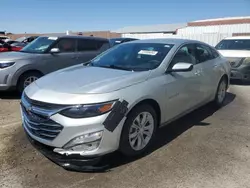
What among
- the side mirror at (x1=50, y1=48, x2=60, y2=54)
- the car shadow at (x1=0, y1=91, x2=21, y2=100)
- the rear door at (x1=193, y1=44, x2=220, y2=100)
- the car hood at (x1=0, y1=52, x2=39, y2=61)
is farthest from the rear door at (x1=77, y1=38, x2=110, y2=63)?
the rear door at (x1=193, y1=44, x2=220, y2=100)

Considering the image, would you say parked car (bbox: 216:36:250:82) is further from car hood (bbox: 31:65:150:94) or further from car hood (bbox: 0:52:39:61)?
car hood (bbox: 0:52:39:61)

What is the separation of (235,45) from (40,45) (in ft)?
23.5

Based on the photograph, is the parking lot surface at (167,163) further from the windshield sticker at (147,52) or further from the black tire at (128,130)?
the windshield sticker at (147,52)

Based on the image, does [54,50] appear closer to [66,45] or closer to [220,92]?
[66,45]

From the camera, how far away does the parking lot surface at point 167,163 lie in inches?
123

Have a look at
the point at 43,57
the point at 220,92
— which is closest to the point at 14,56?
the point at 43,57

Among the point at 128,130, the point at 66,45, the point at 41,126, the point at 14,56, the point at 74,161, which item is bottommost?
the point at 74,161

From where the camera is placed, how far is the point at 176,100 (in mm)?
4215

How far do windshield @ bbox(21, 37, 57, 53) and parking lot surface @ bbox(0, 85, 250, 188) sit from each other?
3084 mm

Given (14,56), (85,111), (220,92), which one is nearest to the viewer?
(85,111)

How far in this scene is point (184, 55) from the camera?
4.69 meters

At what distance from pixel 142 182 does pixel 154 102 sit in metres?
1.12

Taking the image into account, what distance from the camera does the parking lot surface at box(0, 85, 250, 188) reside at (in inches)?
123

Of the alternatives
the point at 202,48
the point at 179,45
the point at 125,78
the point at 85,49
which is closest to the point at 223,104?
the point at 202,48
